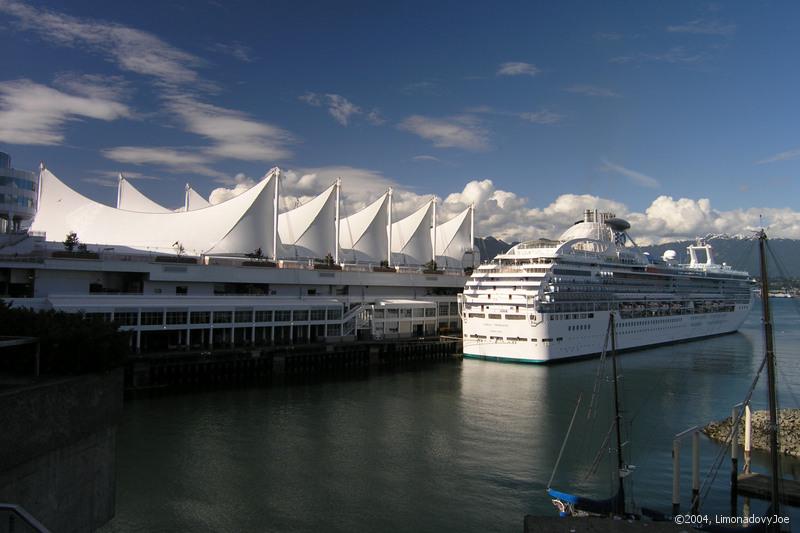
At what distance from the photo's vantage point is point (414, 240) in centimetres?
6044

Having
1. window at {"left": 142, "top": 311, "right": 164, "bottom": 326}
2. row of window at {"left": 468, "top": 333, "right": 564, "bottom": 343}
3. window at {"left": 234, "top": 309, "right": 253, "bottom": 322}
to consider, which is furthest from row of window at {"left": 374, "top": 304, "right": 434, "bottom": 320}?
window at {"left": 142, "top": 311, "right": 164, "bottom": 326}

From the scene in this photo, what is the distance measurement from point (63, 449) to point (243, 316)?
81.9 feet

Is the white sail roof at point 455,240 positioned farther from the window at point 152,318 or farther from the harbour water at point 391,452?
the window at point 152,318

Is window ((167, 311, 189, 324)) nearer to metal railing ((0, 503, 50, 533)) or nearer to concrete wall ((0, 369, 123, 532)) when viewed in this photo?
concrete wall ((0, 369, 123, 532))

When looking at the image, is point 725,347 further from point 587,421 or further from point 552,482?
point 552,482

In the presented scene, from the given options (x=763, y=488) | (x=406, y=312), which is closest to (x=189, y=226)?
(x=406, y=312)

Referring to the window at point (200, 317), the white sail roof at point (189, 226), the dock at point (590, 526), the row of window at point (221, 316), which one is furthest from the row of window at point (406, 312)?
the dock at point (590, 526)

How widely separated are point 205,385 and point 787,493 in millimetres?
23460

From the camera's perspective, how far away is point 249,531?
512 inches

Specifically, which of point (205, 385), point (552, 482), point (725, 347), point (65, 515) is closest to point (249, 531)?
point (65, 515)

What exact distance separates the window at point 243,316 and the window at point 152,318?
4283 mm

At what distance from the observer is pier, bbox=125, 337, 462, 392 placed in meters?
27.5

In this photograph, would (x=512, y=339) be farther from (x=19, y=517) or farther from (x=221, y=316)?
(x=19, y=517)

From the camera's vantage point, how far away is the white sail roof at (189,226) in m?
41.5
